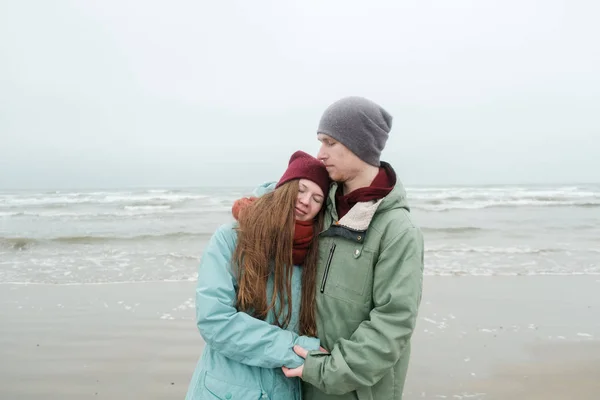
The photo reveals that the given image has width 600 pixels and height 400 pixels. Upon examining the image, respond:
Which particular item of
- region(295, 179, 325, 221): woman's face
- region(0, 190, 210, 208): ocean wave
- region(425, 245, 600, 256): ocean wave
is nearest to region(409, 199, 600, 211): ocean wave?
region(425, 245, 600, 256): ocean wave

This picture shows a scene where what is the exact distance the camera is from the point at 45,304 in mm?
6793

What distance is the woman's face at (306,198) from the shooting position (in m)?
2.01

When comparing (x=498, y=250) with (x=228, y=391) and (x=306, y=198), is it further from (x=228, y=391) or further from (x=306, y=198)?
(x=228, y=391)

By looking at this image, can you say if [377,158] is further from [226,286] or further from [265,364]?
[265,364]

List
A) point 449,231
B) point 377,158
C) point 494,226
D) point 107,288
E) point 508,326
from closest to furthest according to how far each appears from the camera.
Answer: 1. point 377,158
2. point 508,326
3. point 107,288
4. point 449,231
5. point 494,226

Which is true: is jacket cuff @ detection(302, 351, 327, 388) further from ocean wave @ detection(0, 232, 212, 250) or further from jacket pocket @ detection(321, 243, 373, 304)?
ocean wave @ detection(0, 232, 212, 250)

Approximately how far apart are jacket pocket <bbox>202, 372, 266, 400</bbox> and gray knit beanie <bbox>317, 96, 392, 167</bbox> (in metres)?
1.15

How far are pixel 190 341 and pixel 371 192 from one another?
4.20m

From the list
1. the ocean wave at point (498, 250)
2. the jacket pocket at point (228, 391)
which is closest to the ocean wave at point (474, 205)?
the ocean wave at point (498, 250)

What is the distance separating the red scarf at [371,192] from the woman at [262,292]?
96 mm

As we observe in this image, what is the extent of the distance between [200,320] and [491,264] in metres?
9.25

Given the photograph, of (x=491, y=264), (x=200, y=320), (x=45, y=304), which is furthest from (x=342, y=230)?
(x=491, y=264)

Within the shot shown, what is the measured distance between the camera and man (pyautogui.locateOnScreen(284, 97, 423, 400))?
69.1 inches

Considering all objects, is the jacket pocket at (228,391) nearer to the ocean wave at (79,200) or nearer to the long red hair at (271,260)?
the long red hair at (271,260)
